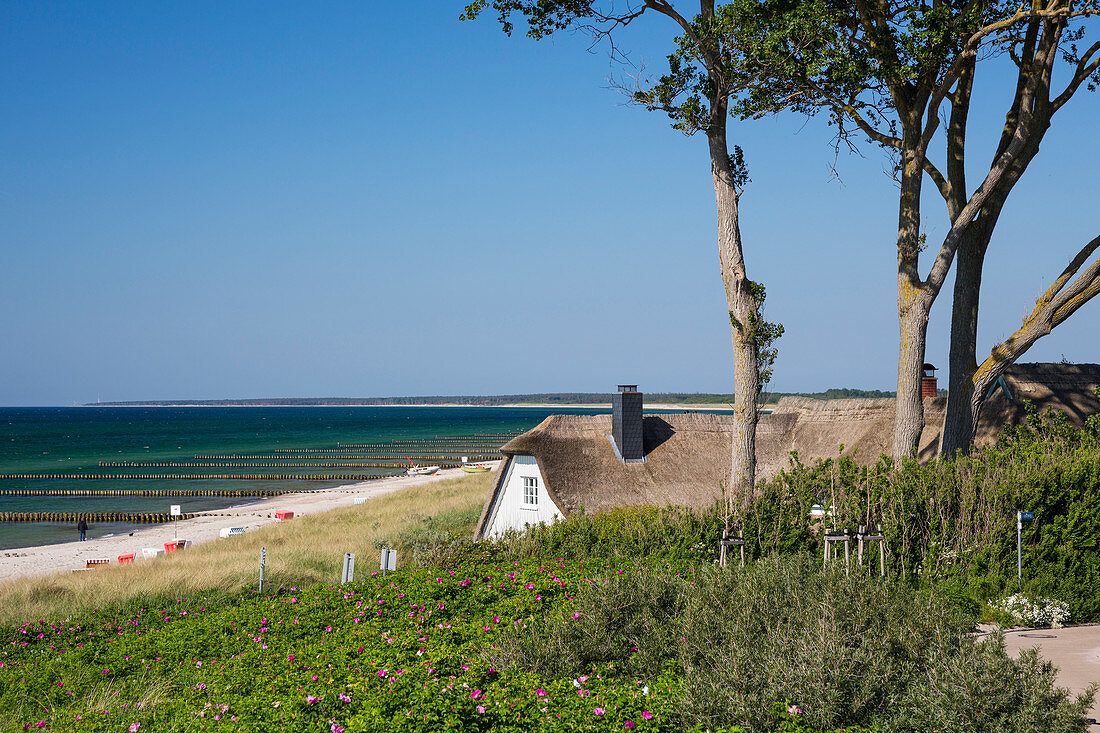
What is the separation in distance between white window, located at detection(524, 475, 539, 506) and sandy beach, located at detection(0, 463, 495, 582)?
1492 cm

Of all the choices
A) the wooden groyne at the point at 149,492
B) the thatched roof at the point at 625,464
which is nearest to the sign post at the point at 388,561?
the thatched roof at the point at 625,464

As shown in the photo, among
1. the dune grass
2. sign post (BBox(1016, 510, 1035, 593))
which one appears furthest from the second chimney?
sign post (BBox(1016, 510, 1035, 593))

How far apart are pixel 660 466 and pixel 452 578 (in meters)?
11.5

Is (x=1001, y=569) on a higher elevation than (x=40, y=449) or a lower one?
higher

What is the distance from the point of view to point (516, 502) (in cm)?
2062

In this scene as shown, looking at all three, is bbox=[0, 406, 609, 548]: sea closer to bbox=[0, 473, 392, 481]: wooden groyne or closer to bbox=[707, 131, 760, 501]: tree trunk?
bbox=[0, 473, 392, 481]: wooden groyne

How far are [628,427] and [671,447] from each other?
4.23ft

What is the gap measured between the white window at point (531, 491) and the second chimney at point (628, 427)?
2384 mm

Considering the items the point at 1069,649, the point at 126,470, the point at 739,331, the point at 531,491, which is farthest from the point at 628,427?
the point at 126,470

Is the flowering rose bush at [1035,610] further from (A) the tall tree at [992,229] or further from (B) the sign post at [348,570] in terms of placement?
(B) the sign post at [348,570]

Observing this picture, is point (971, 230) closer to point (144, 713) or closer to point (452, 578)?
point (452, 578)

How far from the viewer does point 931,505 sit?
1015 centimetres

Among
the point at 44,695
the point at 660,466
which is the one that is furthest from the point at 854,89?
the point at 44,695

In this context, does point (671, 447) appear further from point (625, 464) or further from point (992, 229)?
point (992, 229)
